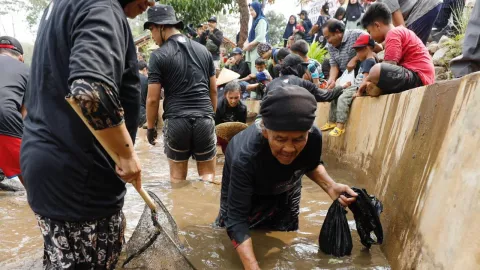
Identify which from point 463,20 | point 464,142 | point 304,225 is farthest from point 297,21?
point 464,142

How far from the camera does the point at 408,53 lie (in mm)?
4207

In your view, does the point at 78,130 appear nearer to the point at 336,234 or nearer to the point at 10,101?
the point at 336,234

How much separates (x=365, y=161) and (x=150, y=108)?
92.7 inches

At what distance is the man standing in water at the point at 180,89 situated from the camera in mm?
4109

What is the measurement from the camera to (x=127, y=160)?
1647 millimetres

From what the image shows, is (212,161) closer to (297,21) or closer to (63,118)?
(63,118)

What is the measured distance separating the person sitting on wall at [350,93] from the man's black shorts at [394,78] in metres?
0.59

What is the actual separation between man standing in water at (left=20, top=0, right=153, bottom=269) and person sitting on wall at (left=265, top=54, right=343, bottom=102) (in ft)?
11.0

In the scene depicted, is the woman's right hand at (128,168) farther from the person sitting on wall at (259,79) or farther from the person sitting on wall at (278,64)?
the person sitting on wall at (259,79)

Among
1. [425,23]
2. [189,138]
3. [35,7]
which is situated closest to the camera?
[189,138]

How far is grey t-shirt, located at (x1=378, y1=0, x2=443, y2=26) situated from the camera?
513 centimetres

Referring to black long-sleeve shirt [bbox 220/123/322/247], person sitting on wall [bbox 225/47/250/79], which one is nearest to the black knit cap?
black long-sleeve shirt [bbox 220/123/322/247]

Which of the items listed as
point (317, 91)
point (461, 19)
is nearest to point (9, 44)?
point (317, 91)

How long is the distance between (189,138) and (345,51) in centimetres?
327
